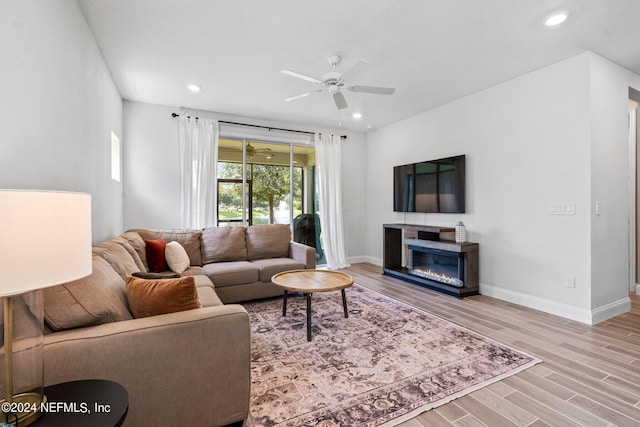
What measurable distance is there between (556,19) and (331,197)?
3.93 metres

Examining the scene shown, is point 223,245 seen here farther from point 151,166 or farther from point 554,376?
point 554,376

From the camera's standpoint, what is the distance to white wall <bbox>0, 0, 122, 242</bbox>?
55.6 inches

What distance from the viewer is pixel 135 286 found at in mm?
1669

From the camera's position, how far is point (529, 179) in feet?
11.4

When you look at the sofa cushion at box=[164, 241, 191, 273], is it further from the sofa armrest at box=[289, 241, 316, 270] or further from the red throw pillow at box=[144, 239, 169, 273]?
the sofa armrest at box=[289, 241, 316, 270]

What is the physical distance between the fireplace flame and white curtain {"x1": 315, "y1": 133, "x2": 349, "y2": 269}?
156cm

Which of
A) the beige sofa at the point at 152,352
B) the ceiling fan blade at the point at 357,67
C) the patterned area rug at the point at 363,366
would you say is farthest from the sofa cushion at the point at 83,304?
the ceiling fan blade at the point at 357,67

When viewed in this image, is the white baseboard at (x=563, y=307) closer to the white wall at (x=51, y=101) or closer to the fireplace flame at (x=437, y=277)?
the fireplace flame at (x=437, y=277)

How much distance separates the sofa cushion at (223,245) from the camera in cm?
396

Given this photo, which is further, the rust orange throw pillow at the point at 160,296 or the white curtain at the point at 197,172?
the white curtain at the point at 197,172

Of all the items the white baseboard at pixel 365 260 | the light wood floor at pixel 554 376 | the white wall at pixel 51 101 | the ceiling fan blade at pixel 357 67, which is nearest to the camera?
the white wall at pixel 51 101

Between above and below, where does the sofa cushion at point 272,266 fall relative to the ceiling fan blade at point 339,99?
below

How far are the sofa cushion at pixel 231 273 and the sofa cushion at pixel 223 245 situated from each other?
0.64 feet

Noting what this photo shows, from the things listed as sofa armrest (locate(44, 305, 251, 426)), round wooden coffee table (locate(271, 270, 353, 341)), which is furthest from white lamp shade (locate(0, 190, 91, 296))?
round wooden coffee table (locate(271, 270, 353, 341))
